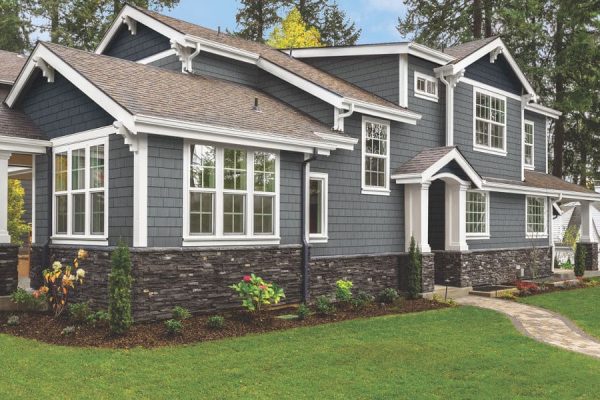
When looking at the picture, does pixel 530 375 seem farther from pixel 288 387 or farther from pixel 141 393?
pixel 141 393

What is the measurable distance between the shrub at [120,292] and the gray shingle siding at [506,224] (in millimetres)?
10951

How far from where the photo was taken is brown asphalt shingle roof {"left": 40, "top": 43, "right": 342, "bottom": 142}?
10.8 metres

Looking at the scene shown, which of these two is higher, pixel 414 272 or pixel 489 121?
pixel 489 121

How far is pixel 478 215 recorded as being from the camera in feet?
59.3

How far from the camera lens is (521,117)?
20016 mm

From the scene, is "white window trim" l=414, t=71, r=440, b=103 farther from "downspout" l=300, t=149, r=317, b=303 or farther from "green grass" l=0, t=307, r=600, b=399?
"green grass" l=0, t=307, r=600, b=399

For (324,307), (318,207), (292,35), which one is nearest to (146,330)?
(324,307)

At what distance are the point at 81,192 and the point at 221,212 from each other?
2664mm

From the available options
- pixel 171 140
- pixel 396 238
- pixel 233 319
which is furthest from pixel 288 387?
pixel 396 238

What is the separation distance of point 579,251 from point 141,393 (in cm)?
1824

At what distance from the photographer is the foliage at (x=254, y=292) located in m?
10.8

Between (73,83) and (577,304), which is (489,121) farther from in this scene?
(73,83)

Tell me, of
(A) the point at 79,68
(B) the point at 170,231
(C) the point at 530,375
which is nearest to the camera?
(C) the point at 530,375

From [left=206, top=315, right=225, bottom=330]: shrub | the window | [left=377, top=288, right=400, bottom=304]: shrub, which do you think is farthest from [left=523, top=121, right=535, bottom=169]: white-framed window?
[left=206, top=315, right=225, bottom=330]: shrub
